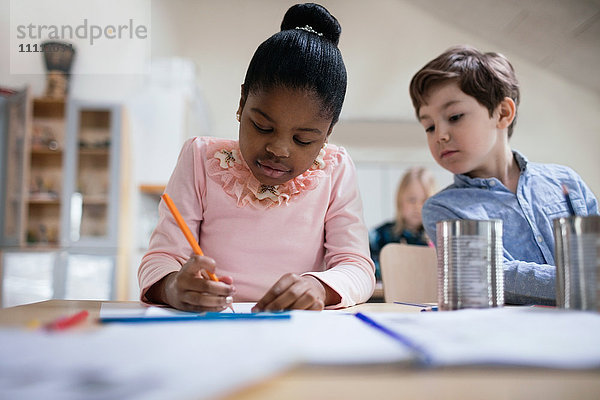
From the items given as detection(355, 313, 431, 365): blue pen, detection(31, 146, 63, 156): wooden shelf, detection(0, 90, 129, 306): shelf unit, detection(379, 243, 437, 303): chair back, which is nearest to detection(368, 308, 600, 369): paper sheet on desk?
detection(355, 313, 431, 365): blue pen

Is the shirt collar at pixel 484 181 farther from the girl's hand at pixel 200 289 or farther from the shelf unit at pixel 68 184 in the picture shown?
the shelf unit at pixel 68 184

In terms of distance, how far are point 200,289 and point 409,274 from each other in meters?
0.74

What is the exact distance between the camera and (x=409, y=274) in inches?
49.4

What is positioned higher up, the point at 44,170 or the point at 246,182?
the point at 44,170

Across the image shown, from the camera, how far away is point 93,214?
356 centimetres

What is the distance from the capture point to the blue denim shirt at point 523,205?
1.08m

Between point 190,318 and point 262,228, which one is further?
point 262,228

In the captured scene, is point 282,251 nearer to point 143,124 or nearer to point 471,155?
point 471,155

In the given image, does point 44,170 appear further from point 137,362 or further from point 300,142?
point 137,362

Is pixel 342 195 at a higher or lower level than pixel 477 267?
higher

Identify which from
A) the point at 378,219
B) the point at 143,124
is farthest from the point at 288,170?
the point at 378,219

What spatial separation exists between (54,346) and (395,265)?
3.34 feet

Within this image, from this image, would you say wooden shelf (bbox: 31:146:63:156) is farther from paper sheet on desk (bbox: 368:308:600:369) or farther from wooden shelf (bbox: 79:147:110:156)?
paper sheet on desk (bbox: 368:308:600:369)

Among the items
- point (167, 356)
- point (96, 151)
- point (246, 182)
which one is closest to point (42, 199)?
point (96, 151)
